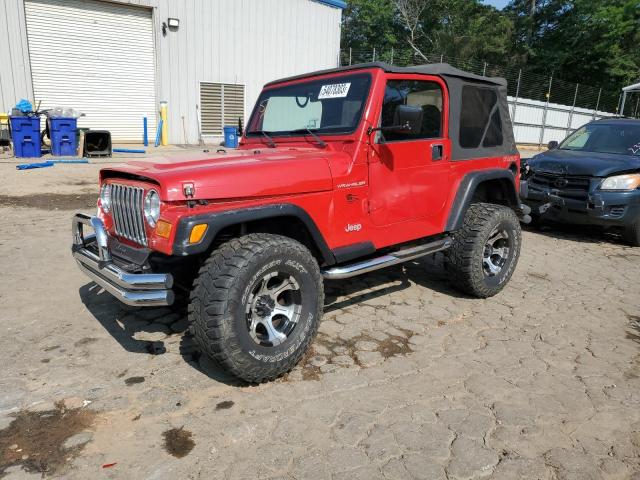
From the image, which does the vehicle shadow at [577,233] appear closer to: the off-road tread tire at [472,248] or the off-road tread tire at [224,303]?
the off-road tread tire at [472,248]

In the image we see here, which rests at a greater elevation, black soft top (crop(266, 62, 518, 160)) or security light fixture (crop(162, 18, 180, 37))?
security light fixture (crop(162, 18, 180, 37))

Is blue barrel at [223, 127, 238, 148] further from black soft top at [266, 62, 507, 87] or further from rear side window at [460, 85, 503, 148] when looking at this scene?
rear side window at [460, 85, 503, 148]

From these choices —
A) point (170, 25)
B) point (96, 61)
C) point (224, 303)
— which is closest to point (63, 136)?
point (96, 61)

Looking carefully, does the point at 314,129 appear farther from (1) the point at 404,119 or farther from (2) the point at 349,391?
(2) the point at 349,391

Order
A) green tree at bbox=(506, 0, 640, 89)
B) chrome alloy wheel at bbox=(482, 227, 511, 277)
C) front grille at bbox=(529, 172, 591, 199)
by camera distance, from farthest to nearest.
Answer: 1. green tree at bbox=(506, 0, 640, 89)
2. front grille at bbox=(529, 172, 591, 199)
3. chrome alloy wheel at bbox=(482, 227, 511, 277)

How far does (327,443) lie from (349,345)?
1.15 meters

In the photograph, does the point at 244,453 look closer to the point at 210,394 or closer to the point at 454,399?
the point at 210,394

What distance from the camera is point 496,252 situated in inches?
187

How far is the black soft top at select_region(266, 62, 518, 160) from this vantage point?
4.18 m

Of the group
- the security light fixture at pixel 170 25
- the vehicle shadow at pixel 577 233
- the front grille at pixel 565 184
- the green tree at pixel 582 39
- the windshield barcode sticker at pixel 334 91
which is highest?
the green tree at pixel 582 39

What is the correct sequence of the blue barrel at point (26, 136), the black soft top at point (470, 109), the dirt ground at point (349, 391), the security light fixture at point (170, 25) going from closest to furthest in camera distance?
the dirt ground at point (349, 391)
the black soft top at point (470, 109)
the blue barrel at point (26, 136)
the security light fixture at point (170, 25)

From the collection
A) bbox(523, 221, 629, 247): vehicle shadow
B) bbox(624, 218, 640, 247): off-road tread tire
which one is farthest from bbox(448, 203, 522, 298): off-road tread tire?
bbox(523, 221, 629, 247): vehicle shadow

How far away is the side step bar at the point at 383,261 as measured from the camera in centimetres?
343

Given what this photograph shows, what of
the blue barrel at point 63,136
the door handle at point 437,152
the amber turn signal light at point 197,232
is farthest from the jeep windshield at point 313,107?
the blue barrel at point 63,136
